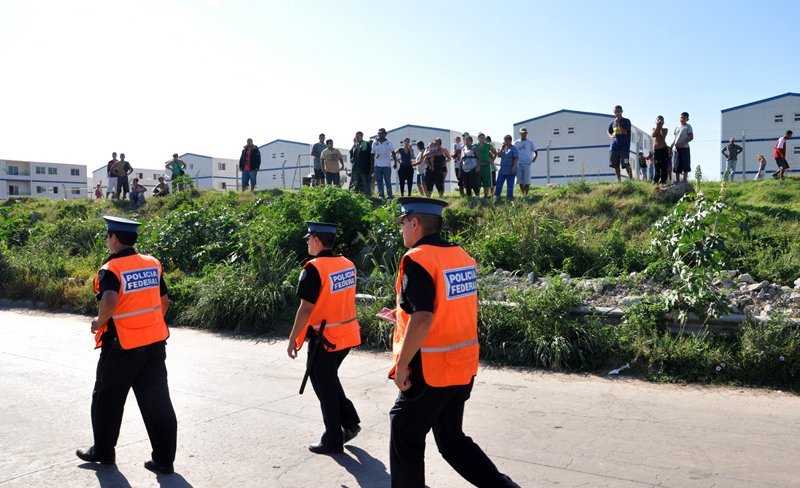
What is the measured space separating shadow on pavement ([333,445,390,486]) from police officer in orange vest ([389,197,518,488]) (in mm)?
1018

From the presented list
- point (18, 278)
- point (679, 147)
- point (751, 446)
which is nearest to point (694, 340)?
point (751, 446)

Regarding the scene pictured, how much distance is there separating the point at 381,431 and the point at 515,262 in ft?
18.4

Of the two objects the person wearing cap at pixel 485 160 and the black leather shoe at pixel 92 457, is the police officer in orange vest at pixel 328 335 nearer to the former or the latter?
the black leather shoe at pixel 92 457

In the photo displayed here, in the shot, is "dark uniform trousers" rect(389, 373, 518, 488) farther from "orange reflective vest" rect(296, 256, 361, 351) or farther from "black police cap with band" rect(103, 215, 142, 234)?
"black police cap with band" rect(103, 215, 142, 234)

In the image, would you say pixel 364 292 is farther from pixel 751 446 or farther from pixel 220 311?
pixel 751 446

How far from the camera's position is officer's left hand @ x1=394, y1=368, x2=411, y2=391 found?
352cm

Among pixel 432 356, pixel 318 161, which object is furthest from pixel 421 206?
pixel 318 161

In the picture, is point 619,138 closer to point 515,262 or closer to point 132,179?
point 515,262

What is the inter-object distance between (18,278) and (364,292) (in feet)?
28.7

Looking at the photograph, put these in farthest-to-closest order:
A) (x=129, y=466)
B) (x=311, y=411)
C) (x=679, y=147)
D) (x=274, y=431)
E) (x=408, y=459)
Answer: (x=679, y=147) → (x=311, y=411) → (x=274, y=431) → (x=129, y=466) → (x=408, y=459)

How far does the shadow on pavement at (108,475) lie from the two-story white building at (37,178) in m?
67.2

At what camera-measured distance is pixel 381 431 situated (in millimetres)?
5590

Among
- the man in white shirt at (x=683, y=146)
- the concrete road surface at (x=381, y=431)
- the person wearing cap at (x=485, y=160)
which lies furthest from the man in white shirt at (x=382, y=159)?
the concrete road surface at (x=381, y=431)

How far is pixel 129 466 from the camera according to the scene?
4.84m
